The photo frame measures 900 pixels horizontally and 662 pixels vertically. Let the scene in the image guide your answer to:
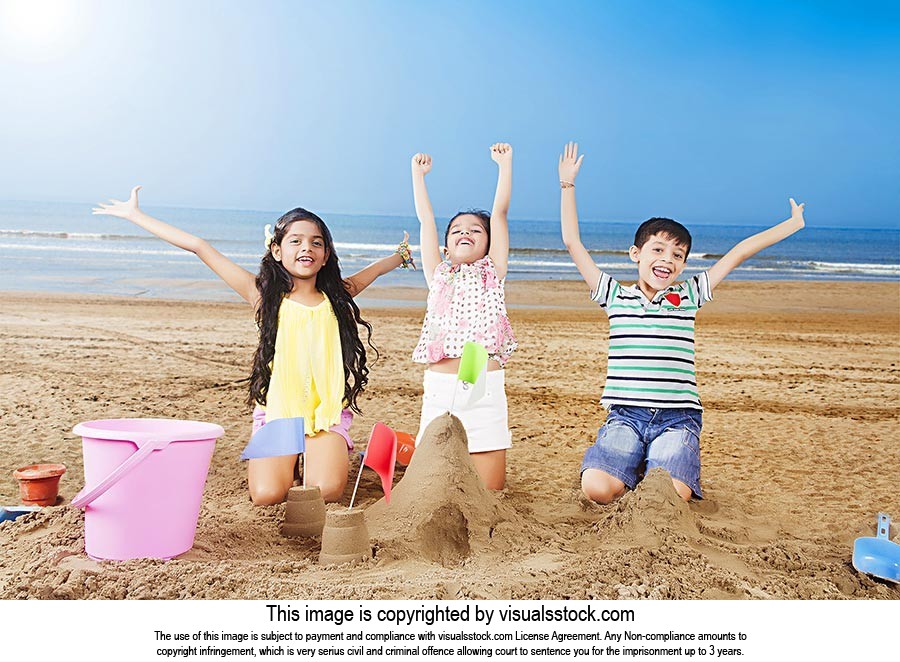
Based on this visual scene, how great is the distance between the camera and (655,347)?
116 inches

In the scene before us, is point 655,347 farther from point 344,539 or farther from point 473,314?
point 344,539

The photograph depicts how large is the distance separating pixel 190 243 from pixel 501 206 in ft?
3.36

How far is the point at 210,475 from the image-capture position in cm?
327

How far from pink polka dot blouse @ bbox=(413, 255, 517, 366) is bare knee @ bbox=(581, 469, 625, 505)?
483 millimetres

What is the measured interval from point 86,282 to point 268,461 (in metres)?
7.15

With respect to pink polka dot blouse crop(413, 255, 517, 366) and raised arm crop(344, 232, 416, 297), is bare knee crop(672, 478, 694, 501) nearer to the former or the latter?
pink polka dot blouse crop(413, 255, 517, 366)

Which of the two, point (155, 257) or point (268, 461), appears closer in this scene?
point (268, 461)

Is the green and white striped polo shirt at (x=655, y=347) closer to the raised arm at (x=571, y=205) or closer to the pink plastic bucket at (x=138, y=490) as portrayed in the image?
the raised arm at (x=571, y=205)

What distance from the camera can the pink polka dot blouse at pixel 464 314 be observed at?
118 inches

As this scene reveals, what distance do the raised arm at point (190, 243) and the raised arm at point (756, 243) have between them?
155 cm

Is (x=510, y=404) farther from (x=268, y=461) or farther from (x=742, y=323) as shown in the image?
→ (x=742, y=323)

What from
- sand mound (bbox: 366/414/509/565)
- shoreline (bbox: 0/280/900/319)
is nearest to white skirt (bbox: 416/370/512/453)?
sand mound (bbox: 366/414/509/565)


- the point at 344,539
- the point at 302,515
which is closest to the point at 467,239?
the point at 302,515
